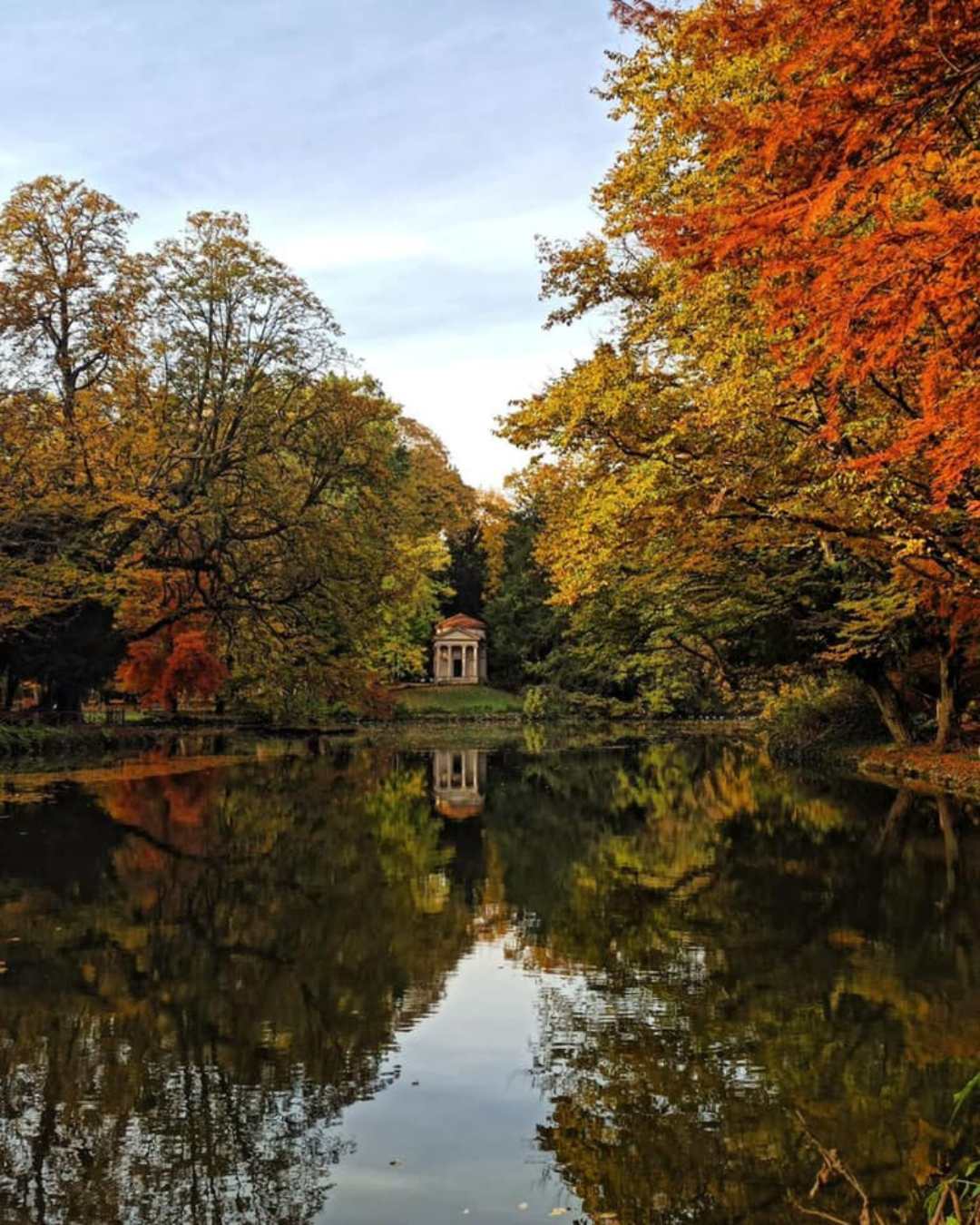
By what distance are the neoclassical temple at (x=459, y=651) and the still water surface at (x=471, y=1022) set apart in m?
57.6

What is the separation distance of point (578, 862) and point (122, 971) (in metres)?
7.02

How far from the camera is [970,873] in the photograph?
42.1 feet

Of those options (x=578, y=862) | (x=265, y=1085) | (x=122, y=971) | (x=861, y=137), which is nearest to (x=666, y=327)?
(x=578, y=862)

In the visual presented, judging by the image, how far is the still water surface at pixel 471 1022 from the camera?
5223 mm

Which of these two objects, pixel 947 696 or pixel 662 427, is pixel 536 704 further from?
pixel 662 427

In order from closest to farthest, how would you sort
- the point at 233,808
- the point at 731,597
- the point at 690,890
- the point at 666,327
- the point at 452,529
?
1. the point at 690,890
2. the point at 666,327
3. the point at 233,808
4. the point at 731,597
5. the point at 452,529

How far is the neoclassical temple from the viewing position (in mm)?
73938

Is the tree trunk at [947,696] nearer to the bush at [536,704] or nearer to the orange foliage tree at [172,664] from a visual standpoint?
the orange foliage tree at [172,664]

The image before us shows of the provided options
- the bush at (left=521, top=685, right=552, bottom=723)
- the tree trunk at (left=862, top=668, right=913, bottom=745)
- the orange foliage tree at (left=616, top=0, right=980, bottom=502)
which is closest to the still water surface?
the orange foliage tree at (left=616, top=0, right=980, bottom=502)

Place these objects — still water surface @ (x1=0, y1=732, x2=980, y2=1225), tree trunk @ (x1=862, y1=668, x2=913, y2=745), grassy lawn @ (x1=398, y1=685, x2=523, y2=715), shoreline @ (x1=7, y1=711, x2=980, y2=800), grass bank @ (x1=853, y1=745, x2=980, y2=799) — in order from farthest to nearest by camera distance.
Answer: grassy lawn @ (x1=398, y1=685, x2=523, y2=715) → tree trunk @ (x1=862, y1=668, x2=913, y2=745) → shoreline @ (x1=7, y1=711, x2=980, y2=800) → grass bank @ (x1=853, y1=745, x2=980, y2=799) → still water surface @ (x1=0, y1=732, x2=980, y2=1225)

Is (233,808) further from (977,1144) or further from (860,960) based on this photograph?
(977,1144)

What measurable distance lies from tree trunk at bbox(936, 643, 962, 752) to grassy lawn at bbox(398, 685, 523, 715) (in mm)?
37928

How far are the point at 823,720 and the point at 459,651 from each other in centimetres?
4316

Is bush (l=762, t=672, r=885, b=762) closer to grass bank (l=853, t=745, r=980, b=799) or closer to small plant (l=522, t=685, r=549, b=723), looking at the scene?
grass bank (l=853, t=745, r=980, b=799)
